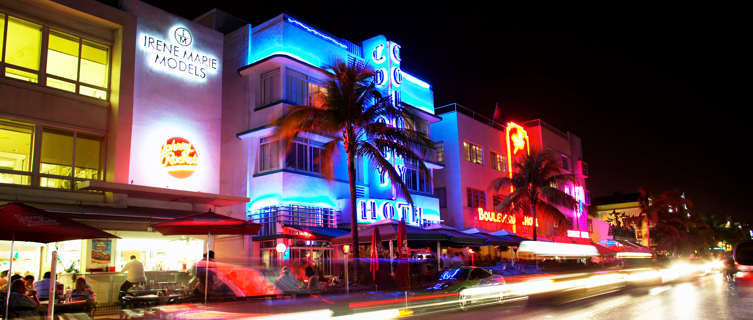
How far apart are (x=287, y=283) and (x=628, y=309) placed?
34.2ft

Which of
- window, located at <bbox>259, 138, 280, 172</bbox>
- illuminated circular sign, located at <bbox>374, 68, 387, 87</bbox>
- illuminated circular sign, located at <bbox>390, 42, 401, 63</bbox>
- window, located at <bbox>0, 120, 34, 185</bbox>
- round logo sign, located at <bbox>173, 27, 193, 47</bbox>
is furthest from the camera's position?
illuminated circular sign, located at <bbox>390, 42, 401, 63</bbox>

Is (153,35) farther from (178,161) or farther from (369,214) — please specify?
(369,214)

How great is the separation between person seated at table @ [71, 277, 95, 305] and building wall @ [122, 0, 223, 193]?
8041mm

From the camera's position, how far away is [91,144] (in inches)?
795

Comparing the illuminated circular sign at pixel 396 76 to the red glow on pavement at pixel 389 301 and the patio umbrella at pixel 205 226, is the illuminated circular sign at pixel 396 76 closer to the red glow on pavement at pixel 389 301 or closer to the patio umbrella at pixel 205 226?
the red glow on pavement at pixel 389 301

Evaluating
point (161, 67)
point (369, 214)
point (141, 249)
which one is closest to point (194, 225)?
point (141, 249)

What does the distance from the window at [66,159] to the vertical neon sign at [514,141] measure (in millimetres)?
28257

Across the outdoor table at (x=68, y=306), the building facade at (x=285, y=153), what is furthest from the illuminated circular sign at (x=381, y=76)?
the outdoor table at (x=68, y=306)

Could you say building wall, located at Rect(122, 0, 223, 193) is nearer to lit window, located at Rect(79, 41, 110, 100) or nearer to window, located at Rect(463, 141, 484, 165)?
lit window, located at Rect(79, 41, 110, 100)

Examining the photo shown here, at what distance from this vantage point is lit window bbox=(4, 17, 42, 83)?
60.3ft

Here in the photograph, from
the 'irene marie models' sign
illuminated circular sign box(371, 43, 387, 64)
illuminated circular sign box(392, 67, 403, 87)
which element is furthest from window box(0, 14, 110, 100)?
illuminated circular sign box(392, 67, 403, 87)

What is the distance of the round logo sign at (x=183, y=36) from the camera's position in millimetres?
22981

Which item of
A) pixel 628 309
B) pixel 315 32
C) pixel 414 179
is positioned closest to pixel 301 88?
pixel 315 32

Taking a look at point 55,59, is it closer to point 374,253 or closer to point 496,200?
point 374,253
